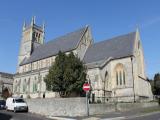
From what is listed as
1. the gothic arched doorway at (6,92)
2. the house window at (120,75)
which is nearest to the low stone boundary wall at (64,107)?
the house window at (120,75)

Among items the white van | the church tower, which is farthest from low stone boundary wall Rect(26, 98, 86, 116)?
the church tower

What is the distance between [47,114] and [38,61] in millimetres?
34562

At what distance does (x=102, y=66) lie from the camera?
132 feet

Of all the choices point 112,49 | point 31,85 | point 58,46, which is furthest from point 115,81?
point 31,85

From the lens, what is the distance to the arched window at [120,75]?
40906 millimetres

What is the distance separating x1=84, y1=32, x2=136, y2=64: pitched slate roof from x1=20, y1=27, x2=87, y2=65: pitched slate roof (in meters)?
4.25

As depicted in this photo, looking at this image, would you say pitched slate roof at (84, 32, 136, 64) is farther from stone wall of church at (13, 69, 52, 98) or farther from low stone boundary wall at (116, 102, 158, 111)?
stone wall of church at (13, 69, 52, 98)

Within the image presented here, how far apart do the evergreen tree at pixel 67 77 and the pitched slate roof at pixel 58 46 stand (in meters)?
15.2

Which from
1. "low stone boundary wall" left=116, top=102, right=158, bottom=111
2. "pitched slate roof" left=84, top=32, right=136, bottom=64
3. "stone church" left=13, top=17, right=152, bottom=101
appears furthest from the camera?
"pitched slate roof" left=84, top=32, right=136, bottom=64

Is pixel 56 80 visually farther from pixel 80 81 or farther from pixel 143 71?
pixel 143 71

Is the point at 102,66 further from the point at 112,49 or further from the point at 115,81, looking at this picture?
the point at 112,49

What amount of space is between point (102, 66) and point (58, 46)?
18.8 m

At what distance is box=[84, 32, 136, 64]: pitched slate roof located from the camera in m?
42.8

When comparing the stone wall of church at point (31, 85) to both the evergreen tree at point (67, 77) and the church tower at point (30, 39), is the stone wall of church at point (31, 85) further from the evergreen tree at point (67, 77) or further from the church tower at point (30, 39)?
the evergreen tree at point (67, 77)
